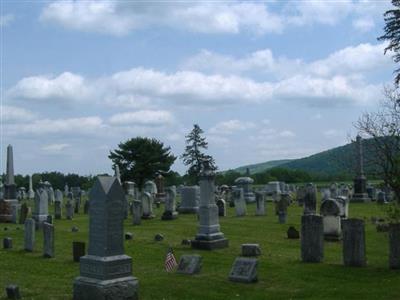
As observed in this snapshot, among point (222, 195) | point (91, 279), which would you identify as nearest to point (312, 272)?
point (91, 279)

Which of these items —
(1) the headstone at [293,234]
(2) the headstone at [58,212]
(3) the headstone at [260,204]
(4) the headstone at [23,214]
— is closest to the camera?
(1) the headstone at [293,234]

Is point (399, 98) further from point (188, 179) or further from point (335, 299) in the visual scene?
point (188, 179)

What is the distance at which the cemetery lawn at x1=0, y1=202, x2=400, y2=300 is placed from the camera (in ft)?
34.8

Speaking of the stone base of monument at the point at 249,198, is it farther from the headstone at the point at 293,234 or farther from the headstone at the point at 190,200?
the headstone at the point at 293,234

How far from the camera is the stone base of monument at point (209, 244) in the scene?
Result: 17.0 m

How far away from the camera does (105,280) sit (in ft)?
31.2

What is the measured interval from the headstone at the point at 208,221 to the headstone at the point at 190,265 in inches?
165

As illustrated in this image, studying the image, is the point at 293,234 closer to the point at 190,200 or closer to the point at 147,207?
the point at 147,207

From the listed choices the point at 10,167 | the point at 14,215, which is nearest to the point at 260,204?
the point at 14,215

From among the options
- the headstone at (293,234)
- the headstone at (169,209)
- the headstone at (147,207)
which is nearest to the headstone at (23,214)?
the headstone at (147,207)

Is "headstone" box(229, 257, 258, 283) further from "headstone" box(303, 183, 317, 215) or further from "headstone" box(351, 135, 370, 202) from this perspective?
"headstone" box(351, 135, 370, 202)

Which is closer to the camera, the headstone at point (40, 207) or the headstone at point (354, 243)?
the headstone at point (354, 243)

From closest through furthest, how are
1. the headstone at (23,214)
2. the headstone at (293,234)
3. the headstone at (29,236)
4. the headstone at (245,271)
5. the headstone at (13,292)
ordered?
the headstone at (13,292) → the headstone at (245,271) → the headstone at (29,236) → the headstone at (293,234) → the headstone at (23,214)

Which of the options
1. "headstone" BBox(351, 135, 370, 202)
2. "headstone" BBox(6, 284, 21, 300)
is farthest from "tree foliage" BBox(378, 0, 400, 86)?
"headstone" BBox(6, 284, 21, 300)
